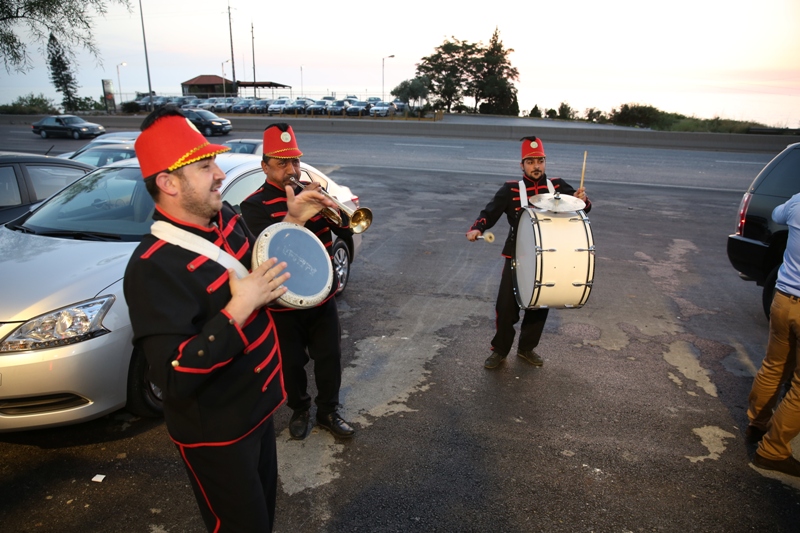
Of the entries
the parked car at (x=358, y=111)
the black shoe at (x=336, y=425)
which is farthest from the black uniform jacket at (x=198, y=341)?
the parked car at (x=358, y=111)

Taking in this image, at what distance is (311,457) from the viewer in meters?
3.82

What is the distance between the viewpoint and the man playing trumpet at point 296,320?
3.76 meters

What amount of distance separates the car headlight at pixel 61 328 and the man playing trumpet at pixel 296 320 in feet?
3.73

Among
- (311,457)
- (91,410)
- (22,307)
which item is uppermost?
(22,307)

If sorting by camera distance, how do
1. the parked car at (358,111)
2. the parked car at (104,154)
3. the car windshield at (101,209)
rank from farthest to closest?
the parked car at (358,111) < the parked car at (104,154) < the car windshield at (101,209)

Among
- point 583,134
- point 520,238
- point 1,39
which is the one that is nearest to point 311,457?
point 520,238

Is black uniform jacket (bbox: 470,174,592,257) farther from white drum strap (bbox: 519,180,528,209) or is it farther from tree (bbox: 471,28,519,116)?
tree (bbox: 471,28,519,116)

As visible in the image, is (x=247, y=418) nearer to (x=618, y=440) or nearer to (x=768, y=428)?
(x=618, y=440)

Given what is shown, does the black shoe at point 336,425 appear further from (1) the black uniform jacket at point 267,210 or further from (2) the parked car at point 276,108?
(2) the parked car at point 276,108

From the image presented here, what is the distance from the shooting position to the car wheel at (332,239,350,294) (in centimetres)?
661

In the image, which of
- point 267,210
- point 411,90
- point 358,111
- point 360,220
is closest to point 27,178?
point 267,210

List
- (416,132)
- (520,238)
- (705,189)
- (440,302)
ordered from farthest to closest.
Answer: (416,132), (705,189), (440,302), (520,238)

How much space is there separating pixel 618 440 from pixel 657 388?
0.99m

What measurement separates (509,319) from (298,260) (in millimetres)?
2848
